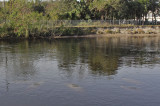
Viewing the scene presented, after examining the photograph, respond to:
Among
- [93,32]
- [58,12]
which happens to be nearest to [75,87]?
[93,32]

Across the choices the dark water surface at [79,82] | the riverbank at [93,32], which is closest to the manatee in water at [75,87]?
the dark water surface at [79,82]

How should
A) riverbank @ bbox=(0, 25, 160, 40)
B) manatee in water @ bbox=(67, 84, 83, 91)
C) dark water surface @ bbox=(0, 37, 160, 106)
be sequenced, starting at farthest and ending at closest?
1. riverbank @ bbox=(0, 25, 160, 40)
2. manatee in water @ bbox=(67, 84, 83, 91)
3. dark water surface @ bbox=(0, 37, 160, 106)

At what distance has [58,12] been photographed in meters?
75.4

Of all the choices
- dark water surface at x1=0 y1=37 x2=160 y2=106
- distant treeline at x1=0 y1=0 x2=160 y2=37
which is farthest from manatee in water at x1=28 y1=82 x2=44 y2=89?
distant treeline at x1=0 y1=0 x2=160 y2=37

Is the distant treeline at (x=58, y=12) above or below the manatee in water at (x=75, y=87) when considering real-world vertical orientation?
above

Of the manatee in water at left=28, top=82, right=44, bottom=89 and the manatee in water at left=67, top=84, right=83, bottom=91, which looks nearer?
the manatee in water at left=67, top=84, right=83, bottom=91

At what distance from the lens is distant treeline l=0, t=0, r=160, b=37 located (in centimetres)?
5591

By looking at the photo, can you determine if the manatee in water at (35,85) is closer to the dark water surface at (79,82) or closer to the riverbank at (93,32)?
the dark water surface at (79,82)

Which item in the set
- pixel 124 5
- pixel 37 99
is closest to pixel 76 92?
pixel 37 99

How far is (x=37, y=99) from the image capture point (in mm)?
15141

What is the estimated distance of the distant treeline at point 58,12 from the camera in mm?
55906

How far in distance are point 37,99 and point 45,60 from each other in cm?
1292

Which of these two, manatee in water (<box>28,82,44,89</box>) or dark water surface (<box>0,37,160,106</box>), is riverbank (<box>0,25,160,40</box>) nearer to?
dark water surface (<box>0,37,160,106</box>)

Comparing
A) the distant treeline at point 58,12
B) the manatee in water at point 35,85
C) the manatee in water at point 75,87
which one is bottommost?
the manatee in water at point 75,87
